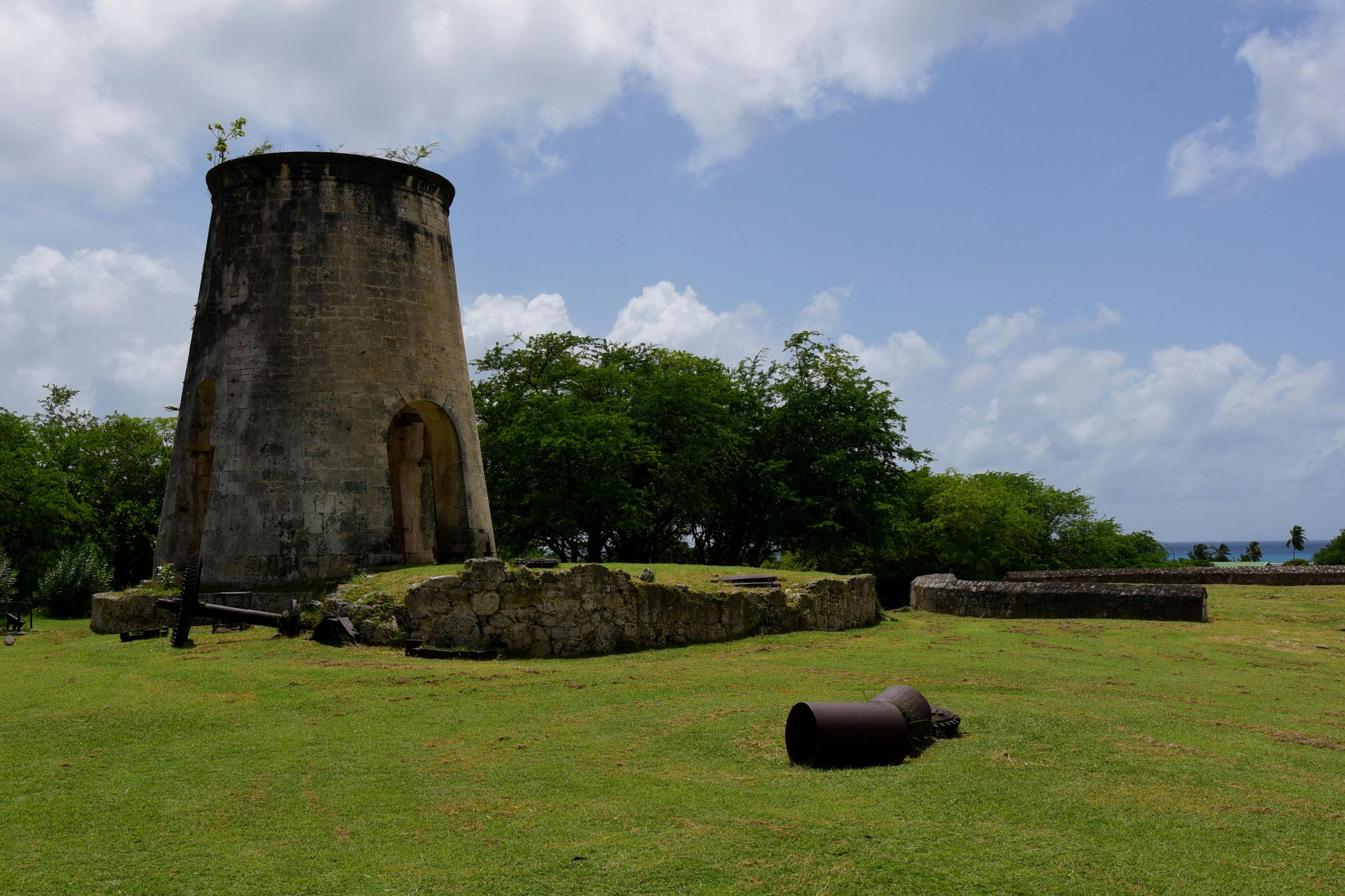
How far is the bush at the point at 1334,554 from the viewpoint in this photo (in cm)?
6419

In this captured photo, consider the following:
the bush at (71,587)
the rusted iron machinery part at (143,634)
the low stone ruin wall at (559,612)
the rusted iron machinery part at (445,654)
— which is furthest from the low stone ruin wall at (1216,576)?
the bush at (71,587)

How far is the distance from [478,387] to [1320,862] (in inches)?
1095

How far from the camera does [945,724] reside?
793cm

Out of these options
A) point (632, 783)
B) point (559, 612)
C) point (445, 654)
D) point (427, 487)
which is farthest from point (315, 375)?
point (632, 783)

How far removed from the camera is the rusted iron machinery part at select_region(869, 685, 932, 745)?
7516 millimetres

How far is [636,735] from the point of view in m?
8.16

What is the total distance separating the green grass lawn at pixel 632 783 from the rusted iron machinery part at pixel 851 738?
16 cm

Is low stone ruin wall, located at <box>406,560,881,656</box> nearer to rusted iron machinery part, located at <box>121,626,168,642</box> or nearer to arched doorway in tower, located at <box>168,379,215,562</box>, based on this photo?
rusted iron machinery part, located at <box>121,626,168,642</box>

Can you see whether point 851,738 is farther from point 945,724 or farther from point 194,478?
point 194,478

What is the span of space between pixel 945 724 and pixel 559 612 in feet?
22.2

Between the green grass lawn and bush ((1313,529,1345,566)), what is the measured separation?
62998 mm

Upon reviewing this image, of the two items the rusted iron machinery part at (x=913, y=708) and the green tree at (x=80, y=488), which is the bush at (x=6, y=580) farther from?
the rusted iron machinery part at (x=913, y=708)

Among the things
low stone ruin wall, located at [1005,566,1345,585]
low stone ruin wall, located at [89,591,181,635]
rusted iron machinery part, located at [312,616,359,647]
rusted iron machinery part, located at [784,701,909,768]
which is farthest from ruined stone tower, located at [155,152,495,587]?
low stone ruin wall, located at [1005,566,1345,585]

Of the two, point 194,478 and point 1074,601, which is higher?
point 194,478
